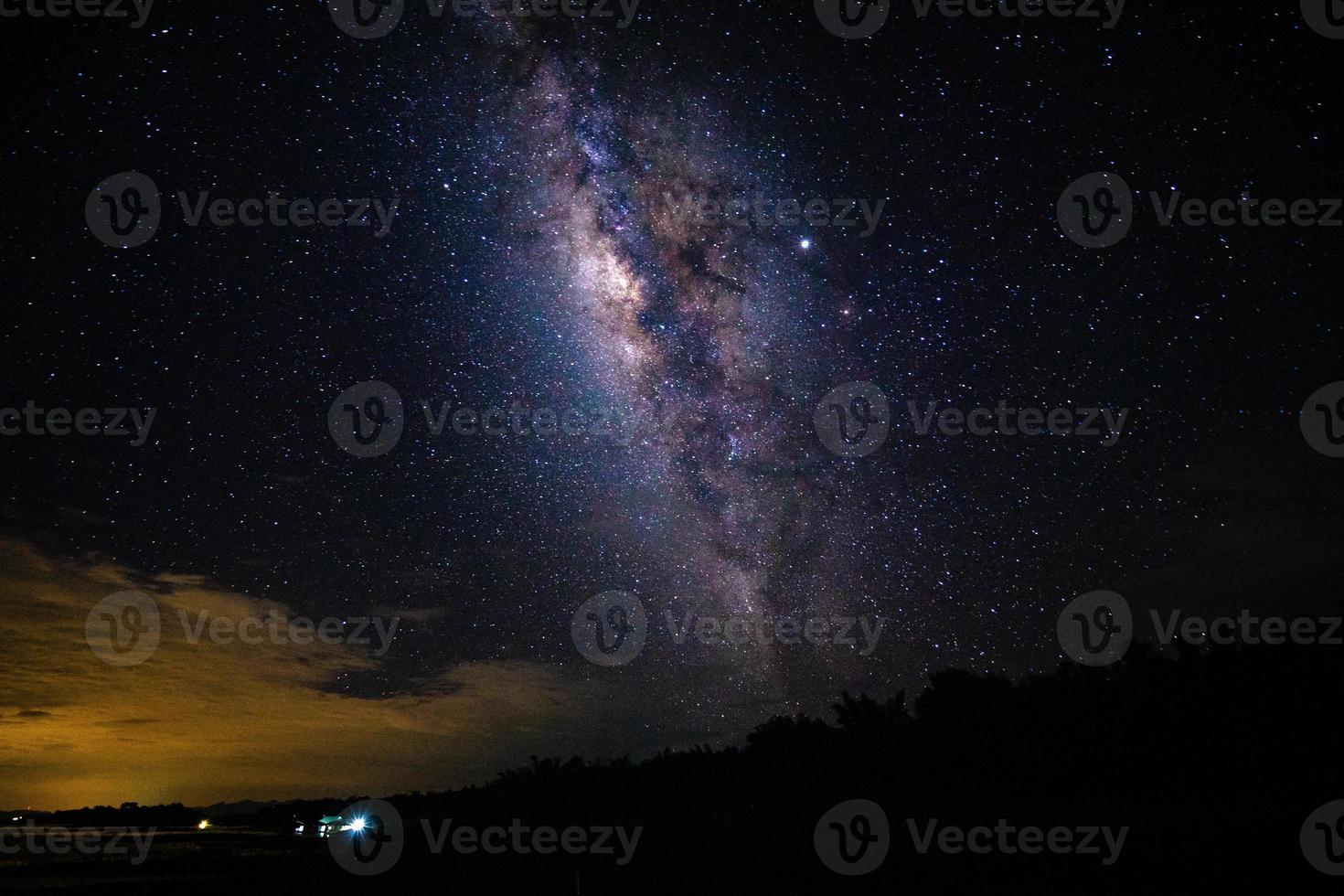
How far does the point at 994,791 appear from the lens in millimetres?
24984

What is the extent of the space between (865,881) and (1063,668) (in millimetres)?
20377

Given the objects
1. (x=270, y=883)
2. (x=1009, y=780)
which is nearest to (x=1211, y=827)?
(x=1009, y=780)

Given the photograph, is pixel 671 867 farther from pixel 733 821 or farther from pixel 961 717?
pixel 961 717
